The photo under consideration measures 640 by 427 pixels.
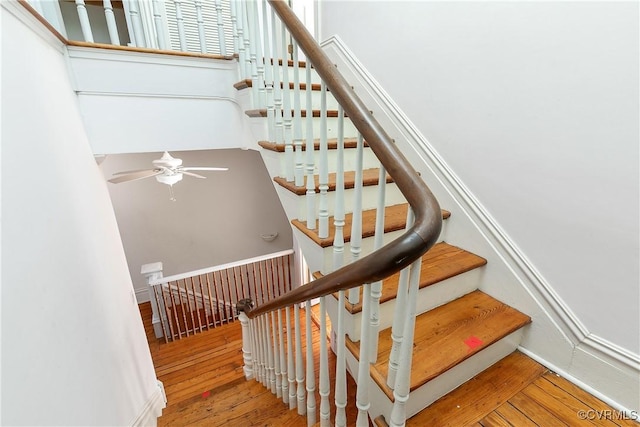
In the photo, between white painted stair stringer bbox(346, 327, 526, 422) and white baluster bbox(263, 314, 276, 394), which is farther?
white baluster bbox(263, 314, 276, 394)

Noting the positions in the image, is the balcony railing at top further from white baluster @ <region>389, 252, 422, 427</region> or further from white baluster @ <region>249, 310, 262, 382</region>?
white baluster @ <region>389, 252, 422, 427</region>

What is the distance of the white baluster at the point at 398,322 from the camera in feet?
2.37

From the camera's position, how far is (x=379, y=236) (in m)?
0.87

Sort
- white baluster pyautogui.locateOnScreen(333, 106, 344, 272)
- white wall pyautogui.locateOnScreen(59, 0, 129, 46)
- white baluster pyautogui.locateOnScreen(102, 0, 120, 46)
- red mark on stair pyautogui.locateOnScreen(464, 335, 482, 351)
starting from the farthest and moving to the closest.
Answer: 1. white wall pyautogui.locateOnScreen(59, 0, 129, 46)
2. white baluster pyautogui.locateOnScreen(102, 0, 120, 46)
3. red mark on stair pyautogui.locateOnScreen(464, 335, 482, 351)
4. white baluster pyautogui.locateOnScreen(333, 106, 344, 272)

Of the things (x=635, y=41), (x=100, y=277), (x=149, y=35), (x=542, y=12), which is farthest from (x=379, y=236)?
(x=149, y=35)

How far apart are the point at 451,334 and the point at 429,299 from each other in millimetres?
178

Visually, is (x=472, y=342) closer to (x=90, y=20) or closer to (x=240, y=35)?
(x=240, y=35)

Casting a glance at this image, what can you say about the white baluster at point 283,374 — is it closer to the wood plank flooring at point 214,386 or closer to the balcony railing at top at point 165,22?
the wood plank flooring at point 214,386

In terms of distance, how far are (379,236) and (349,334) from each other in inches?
18.9

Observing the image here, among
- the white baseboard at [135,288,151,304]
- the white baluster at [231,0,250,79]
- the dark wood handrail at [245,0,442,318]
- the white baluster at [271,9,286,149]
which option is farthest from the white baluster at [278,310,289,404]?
the white baseboard at [135,288,151,304]

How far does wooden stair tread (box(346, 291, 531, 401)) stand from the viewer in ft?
3.30

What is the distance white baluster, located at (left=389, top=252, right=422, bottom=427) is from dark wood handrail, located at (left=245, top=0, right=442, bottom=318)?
0.24 ft

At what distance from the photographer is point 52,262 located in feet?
3.35

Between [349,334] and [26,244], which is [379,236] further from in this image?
[26,244]
